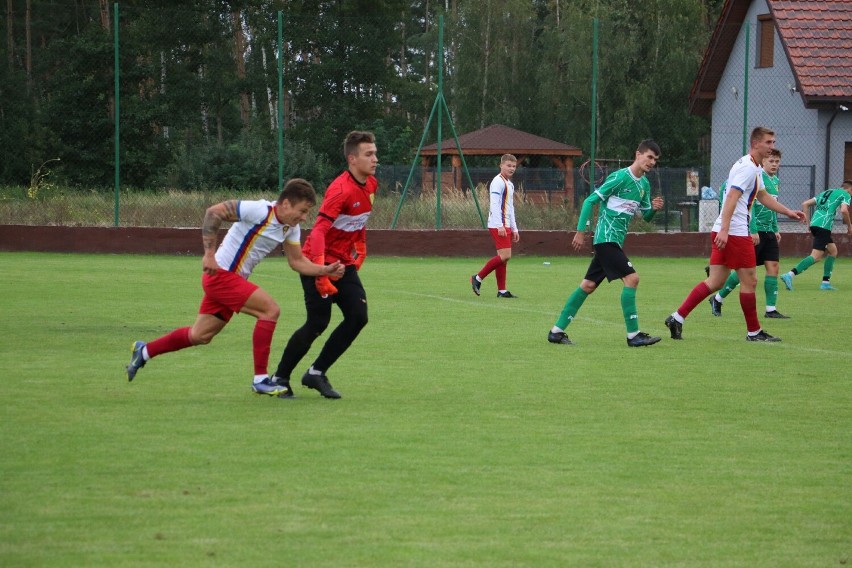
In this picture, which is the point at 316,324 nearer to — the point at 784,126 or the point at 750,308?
the point at 750,308

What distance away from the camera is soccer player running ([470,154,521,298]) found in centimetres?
1759

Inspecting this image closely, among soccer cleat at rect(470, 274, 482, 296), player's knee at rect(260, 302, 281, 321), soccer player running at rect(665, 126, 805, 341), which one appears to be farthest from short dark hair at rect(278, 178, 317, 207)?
soccer cleat at rect(470, 274, 482, 296)

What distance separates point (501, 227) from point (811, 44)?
62.1 ft

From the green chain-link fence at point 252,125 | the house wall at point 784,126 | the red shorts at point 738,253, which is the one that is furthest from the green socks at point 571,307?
the house wall at point 784,126

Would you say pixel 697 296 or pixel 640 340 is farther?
A: pixel 697 296

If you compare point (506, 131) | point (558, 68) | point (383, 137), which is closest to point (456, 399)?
point (383, 137)

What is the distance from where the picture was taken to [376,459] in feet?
21.9

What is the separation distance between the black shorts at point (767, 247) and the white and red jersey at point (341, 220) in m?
7.59

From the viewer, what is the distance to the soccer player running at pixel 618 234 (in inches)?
469

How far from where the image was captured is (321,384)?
28.8ft

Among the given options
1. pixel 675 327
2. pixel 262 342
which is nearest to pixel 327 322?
pixel 262 342

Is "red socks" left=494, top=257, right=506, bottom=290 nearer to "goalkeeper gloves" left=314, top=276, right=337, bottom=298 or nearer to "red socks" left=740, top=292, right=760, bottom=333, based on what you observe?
"red socks" left=740, top=292, right=760, bottom=333

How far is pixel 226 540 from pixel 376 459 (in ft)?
5.45

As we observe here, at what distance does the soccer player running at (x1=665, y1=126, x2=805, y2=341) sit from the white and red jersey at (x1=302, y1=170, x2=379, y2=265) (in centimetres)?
447
